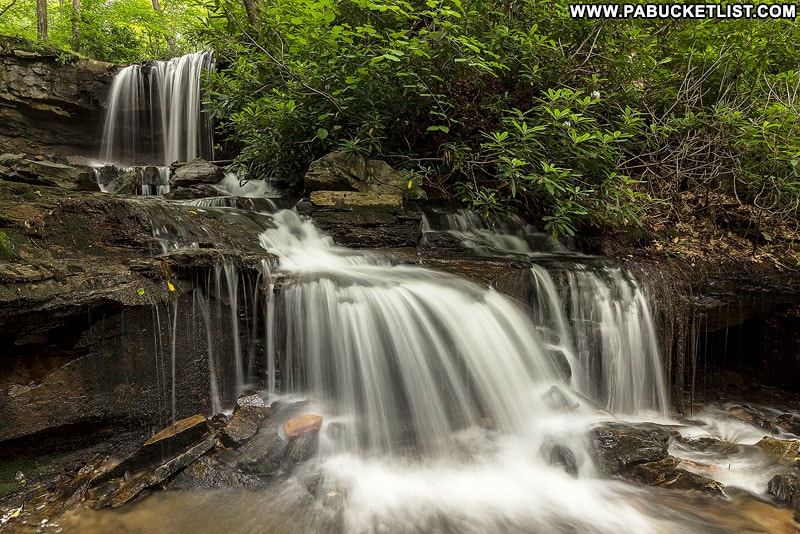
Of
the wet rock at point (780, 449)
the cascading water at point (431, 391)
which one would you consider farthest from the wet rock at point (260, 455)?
the wet rock at point (780, 449)

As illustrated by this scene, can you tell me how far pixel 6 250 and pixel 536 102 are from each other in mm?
5824

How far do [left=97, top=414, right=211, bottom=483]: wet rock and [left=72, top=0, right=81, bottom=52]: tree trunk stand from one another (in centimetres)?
1405

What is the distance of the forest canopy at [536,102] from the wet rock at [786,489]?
294cm

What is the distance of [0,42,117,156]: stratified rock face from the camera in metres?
9.16

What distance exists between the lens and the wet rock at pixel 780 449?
10.7ft

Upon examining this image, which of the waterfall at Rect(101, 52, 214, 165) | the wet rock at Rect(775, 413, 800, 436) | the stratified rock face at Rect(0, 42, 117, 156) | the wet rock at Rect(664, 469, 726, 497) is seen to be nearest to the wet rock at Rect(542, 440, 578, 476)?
the wet rock at Rect(664, 469, 726, 497)

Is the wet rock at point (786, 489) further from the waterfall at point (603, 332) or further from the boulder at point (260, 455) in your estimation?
the boulder at point (260, 455)

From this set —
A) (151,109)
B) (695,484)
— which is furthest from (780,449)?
(151,109)

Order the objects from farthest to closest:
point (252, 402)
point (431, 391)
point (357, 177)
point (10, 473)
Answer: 1. point (357, 177)
2. point (431, 391)
3. point (252, 402)
4. point (10, 473)

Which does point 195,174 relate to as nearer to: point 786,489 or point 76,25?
point 786,489

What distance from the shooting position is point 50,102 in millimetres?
9586

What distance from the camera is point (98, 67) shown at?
394 inches

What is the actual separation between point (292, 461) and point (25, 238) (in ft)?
8.01

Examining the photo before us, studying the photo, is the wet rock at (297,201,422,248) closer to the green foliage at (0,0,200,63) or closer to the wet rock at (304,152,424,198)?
the wet rock at (304,152,424,198)
